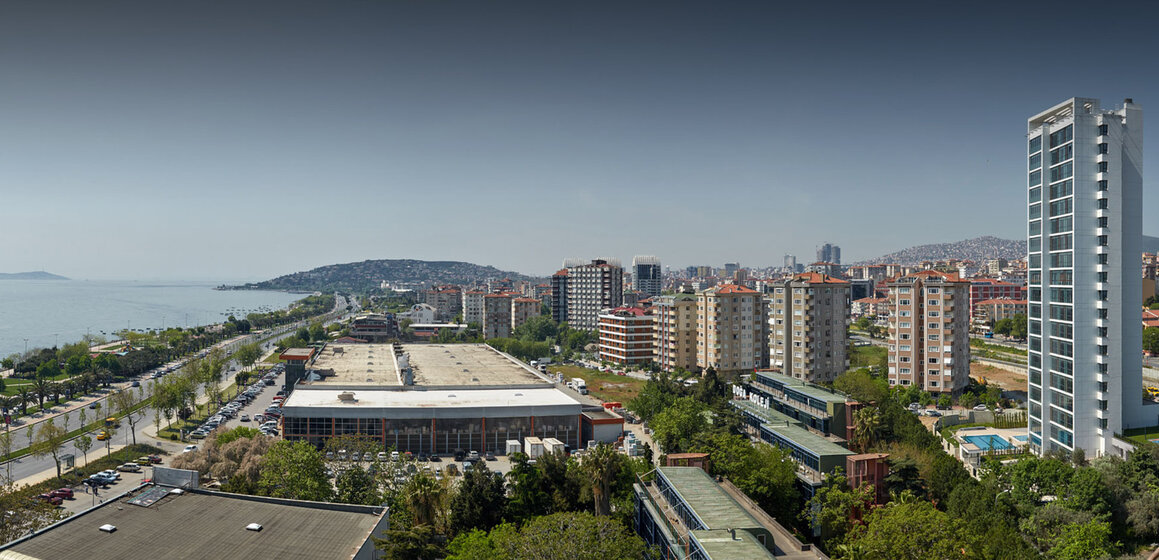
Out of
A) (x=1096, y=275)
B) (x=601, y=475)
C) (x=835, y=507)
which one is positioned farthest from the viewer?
(x=1096, y=275)

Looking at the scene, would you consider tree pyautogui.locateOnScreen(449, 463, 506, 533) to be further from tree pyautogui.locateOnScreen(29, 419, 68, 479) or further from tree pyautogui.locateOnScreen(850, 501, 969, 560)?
tree pyautogui.locateOnScreen(29, 419, 68, 479)

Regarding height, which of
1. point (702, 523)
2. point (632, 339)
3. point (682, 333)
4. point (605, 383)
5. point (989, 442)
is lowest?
point (605, 383)

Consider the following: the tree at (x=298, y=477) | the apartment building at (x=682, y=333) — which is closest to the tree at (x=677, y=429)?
the tree at (x=298, y=477)

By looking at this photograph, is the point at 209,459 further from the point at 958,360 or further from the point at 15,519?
the point at 958,360

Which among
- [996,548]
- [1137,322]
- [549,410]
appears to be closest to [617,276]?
[549,410]

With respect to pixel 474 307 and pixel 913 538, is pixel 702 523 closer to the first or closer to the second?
pixel 913 538

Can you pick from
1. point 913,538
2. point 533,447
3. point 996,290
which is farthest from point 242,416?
point 996,290

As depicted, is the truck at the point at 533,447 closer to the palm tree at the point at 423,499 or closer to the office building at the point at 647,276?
the palm tree at the point at 423,499
